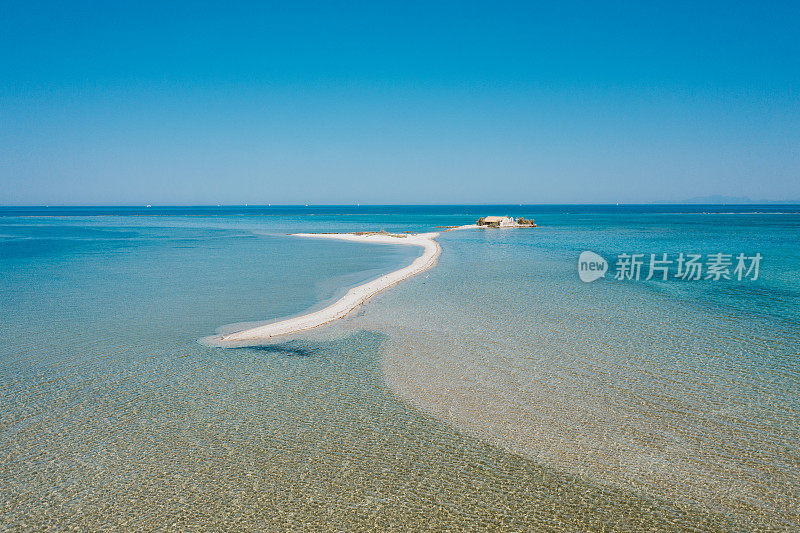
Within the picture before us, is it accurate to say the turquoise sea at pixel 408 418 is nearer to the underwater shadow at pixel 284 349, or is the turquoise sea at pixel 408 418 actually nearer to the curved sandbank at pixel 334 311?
the underwater shadow at pixel 284 349

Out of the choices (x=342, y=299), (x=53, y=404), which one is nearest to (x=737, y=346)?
(x=342, y=299)

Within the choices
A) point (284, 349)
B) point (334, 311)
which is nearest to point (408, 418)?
point (284, 349)

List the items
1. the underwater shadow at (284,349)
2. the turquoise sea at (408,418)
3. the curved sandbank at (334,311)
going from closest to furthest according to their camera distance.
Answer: the turquoise sea at (408,418), the underwater shadow at (284,349), the curved sandbank at (334,311)

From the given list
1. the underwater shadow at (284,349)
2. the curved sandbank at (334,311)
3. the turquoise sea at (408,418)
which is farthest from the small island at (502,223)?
the underwater shadow at (284,349)

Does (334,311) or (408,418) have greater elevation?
(334,311)

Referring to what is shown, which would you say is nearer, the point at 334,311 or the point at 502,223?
the point at 334,311

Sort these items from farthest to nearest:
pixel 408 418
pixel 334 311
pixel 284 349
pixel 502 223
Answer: pixel 502 223, pixel 334 311, pixel 284 349, pixel 408 418

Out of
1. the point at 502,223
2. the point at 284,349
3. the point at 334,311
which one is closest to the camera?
the point at 284,349

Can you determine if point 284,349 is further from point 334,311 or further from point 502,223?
point 502,223

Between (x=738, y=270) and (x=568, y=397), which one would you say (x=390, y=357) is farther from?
(x=738, y=270)
